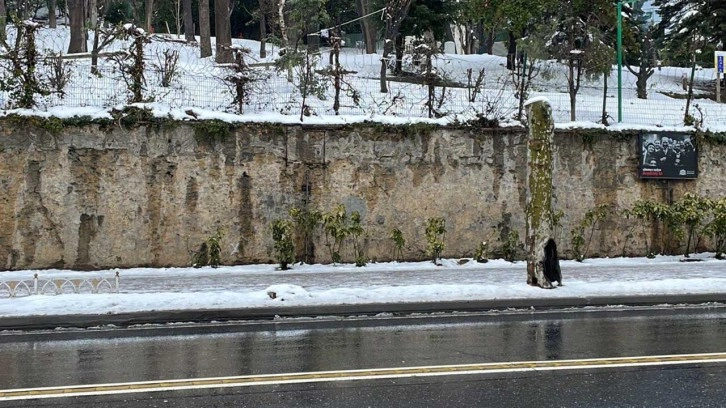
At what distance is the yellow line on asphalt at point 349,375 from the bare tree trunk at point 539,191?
4600 mm

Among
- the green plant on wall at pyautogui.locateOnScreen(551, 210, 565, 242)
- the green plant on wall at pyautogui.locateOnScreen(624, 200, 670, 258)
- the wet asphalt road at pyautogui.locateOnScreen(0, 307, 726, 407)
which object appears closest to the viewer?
the wet asphalt road at pyautogui.locateOnScreen(0, 307, 726, 407)

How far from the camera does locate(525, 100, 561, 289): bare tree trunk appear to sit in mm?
12180

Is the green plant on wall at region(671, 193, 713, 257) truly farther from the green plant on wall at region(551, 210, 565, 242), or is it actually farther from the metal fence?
the metal fence

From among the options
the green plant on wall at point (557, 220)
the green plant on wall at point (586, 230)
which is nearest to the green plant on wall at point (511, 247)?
the green plant on wall at point (557, 220)

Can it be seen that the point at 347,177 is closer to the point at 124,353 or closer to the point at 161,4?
the point at 124,353

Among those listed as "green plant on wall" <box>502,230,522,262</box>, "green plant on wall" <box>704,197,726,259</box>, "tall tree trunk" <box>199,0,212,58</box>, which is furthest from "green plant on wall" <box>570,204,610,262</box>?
"tall tree trunk" <box>199,0,212,58</box>

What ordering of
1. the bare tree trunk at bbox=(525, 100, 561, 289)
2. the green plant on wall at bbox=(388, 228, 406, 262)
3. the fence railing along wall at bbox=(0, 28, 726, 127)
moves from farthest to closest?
1. the fence railing along wall at bbox=(0, 28, 726, 127)
2. the green plant on wall at bbox=(388, 228, 406, 262)
3. the bare tree trunk at bbox=(525, 100, 561, 289)

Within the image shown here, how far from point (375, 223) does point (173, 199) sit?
4.05 metres

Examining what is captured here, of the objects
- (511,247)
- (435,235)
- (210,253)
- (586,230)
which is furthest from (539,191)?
(210,253)

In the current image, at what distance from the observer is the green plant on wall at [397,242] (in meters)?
15.2

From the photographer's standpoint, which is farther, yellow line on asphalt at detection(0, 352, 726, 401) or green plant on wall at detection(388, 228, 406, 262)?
green plant on wall at detection(388, 228, 406, 262)

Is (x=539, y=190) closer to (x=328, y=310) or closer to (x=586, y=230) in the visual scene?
(x=328, y=310)

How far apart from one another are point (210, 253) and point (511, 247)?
243 inches

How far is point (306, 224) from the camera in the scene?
595 inches
